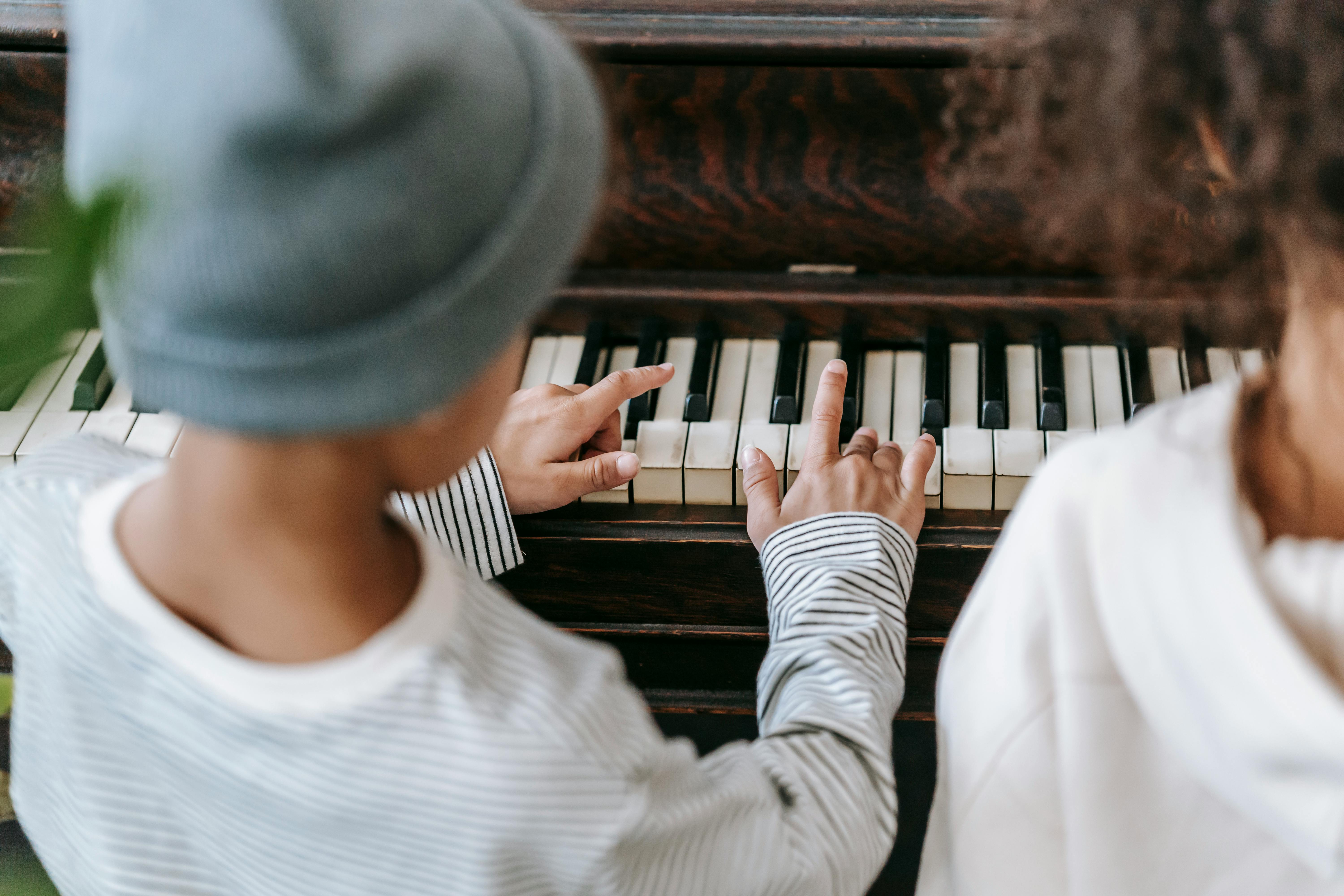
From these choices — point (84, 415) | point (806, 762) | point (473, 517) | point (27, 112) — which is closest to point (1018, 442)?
point (806, 762)

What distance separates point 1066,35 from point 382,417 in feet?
1.46

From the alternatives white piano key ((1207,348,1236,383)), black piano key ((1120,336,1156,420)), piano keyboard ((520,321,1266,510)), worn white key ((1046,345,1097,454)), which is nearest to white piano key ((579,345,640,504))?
piano keyboard ((520,321,1266,510))

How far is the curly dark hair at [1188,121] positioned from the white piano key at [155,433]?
3.11 ft

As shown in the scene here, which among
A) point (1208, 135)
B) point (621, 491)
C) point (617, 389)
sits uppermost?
point (1208, 135)

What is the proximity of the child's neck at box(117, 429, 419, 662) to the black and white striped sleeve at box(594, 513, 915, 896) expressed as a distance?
220 millimetres

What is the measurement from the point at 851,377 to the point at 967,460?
0.18 metres

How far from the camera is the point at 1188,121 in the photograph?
24.5 inches

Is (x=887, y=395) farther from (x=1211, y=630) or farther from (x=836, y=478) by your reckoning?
(x=1211, y=630)

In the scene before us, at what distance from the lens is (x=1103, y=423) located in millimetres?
1251

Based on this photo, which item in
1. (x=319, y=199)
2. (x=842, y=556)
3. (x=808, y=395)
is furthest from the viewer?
(x=808, y=395)

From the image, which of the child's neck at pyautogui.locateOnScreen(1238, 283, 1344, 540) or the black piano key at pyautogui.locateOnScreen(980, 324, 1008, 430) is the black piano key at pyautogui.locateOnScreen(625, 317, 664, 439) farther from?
the child's neck at pyautogui.locateOnScreen(1238, 283, 1344, 540)

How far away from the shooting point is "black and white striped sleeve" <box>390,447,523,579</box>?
1184 millimetres

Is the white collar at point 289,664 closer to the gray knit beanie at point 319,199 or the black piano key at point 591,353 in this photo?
the gray knit beanie at point 319,199

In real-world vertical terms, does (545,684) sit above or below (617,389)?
above
